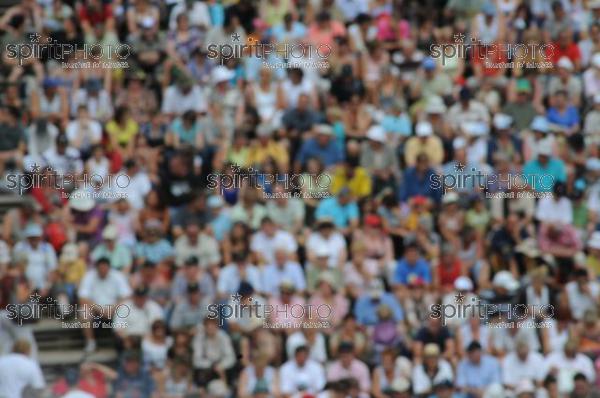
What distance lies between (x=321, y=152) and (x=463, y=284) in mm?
2419

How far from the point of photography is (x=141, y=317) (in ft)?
66.7

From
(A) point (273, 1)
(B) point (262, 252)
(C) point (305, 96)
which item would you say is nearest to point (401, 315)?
(B) point (262, 252)

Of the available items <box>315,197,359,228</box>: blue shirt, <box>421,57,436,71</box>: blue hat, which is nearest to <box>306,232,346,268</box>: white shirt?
<box>315,197,359,228</box>: blue shirt

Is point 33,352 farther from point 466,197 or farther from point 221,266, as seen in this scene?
point 466,197

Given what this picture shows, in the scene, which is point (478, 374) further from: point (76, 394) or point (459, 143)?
point (76, 394)

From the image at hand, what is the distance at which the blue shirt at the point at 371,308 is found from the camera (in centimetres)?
2072

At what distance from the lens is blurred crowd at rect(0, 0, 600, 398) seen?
20281 mm

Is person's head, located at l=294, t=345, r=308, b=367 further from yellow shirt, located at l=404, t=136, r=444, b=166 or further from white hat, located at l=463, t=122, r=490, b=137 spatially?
white hat, located at l=463, t=122, r=490, b=137

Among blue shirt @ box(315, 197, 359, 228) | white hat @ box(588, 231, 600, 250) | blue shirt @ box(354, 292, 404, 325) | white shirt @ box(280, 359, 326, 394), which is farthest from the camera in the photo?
white hat @ box(588, 231, 600, 250)

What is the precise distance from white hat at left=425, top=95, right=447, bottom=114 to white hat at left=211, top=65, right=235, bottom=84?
232 cm

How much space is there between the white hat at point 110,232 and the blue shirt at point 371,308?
2.65 metres

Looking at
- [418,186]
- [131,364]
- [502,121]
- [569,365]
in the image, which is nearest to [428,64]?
[502,121]

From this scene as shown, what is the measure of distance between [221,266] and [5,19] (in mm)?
4854

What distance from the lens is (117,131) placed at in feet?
73.9
